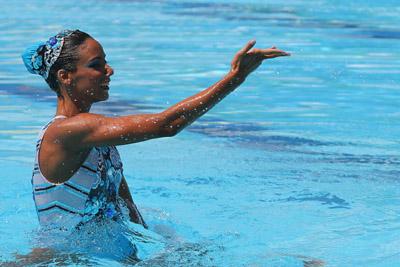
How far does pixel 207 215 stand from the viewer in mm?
4926

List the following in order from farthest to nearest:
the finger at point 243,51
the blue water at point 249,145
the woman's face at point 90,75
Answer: the blue water at point 249,145 → the woman's face at point 90,75 → the finger at point 243,51

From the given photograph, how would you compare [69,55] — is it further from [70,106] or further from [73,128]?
[73,128]

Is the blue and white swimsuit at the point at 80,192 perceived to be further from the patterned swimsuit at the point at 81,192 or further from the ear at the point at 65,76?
the ear at the point at 65,76

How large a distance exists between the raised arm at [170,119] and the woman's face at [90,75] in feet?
0.73

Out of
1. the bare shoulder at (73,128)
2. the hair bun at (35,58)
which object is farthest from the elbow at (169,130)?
the hair bun at (35,58)

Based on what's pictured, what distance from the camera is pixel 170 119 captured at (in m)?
3.17

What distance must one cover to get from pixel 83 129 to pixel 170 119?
331 mm

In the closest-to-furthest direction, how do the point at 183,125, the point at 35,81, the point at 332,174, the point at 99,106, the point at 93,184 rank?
1. the point at 183,125
2. the point at 93,184
3. the point at 332,174
4. the point at 99,106
5. the point at 35,81

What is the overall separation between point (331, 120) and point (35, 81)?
3.34 metres

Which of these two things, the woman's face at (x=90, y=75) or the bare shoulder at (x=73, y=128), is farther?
the woman's face at (x=90, y=75)

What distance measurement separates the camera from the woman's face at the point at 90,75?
11.3 feet

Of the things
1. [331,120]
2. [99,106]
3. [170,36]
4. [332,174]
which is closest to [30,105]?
[99,106]

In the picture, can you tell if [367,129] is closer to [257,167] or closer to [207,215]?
[257,167]

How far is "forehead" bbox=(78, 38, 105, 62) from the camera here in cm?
344
